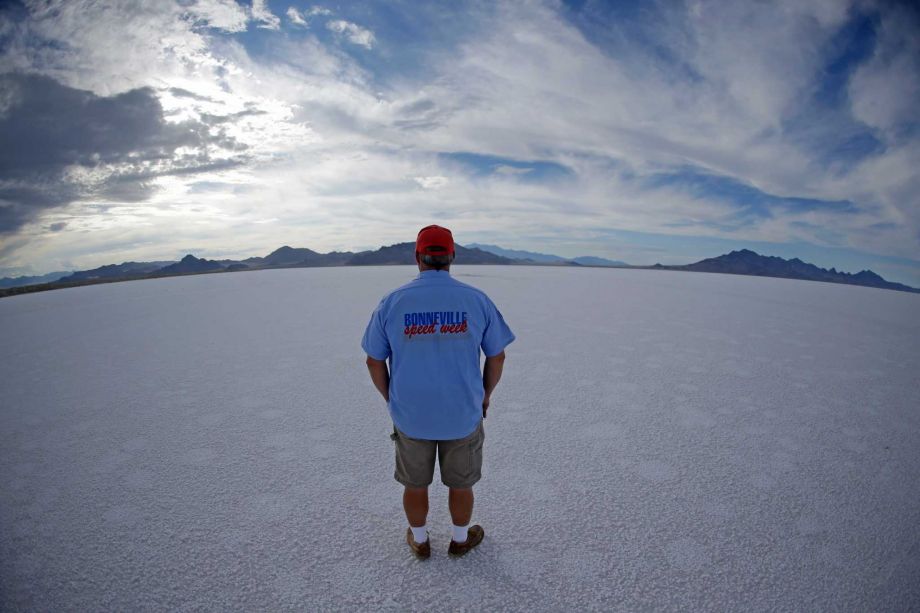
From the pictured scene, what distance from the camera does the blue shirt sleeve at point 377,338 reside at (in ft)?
7.16

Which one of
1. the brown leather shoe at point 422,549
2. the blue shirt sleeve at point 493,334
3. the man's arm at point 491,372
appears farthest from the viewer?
the brown leather shoe at point 422,549

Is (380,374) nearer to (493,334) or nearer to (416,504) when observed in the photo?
(493,334)

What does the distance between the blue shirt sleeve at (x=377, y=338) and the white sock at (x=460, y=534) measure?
3.61 feet

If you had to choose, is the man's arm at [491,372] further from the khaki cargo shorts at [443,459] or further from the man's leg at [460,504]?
the man's leg at [460,504]

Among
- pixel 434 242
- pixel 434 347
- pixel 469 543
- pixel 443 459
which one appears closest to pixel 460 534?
pixel 469 543

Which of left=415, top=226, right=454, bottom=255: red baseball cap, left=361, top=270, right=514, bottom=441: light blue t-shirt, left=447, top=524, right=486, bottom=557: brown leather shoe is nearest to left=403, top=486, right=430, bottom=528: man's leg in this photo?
left=447, top=524, right=486, bottom=557: brown leather shoe

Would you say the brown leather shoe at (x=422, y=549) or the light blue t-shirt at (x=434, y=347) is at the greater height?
the light blue t-shirt at (x=434, y=347)

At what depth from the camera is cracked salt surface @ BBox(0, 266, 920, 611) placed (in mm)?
2301

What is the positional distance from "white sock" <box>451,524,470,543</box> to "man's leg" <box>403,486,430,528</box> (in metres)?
0.20

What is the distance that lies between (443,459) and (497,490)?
3.44 feet

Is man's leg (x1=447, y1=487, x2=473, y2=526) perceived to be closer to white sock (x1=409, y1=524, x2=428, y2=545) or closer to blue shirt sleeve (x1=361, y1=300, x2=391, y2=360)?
white sock (x1=409, y1=524, x2=428, y2=545)

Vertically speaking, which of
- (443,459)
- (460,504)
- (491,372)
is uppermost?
(491,372)

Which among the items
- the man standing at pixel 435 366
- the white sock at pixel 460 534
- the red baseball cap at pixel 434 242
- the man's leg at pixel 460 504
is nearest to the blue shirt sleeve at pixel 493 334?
the man standing at pixel 435 366

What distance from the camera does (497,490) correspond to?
10.4 feet
